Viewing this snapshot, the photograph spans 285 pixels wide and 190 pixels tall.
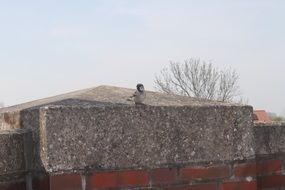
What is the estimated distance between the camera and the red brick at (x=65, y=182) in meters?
1.81

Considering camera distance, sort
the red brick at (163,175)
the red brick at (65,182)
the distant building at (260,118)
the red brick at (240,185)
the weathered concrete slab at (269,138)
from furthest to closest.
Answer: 1. the distant building at (260,118)
2. the weathered concrete slab at (269,138)
3. the red brick at (240,185)
4. the red brick at (163,175)
5. the red brick at (65,182)

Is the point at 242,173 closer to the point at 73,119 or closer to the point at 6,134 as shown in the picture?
the point at 73,119

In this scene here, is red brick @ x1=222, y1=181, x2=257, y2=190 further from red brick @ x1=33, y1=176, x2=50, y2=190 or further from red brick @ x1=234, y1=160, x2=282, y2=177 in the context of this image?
red brick @ x1=33, y1=176, x2=50, y2=190

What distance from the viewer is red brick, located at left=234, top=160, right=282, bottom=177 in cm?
216

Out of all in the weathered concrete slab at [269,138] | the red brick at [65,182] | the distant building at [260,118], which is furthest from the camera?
the distant building at [260,118]

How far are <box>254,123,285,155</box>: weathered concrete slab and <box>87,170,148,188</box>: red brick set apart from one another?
2.06ft

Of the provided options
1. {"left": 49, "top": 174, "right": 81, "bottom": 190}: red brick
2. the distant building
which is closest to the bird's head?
{"left": 49, "top": 174, "right": 81, "bottom": 190}: red brick

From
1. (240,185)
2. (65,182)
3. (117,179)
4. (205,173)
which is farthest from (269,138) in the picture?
(65,182)

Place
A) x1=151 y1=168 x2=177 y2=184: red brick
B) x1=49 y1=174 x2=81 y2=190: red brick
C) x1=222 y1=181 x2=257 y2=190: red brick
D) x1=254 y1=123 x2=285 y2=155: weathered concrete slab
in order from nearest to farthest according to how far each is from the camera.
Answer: x1=49 y1=174 x2=81 y2=190: red brick
x1=151 y1=168 x2=177 y2=184: red brick
x1=222 y1=181 x2=257 y2=190: red brick
x1=254 y1=123 x2=285 y2=155: weathered concrete slab

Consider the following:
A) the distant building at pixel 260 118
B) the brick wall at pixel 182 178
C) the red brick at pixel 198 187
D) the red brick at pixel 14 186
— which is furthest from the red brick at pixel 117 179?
the distant building at pixel 260 118

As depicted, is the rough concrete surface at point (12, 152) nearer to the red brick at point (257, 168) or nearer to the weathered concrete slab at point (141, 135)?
the weathered concrete slab at point (141, 135)

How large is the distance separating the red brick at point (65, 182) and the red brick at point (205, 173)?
460 mm

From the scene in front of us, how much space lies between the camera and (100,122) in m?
1.90

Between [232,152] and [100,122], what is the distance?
63 centimetres
